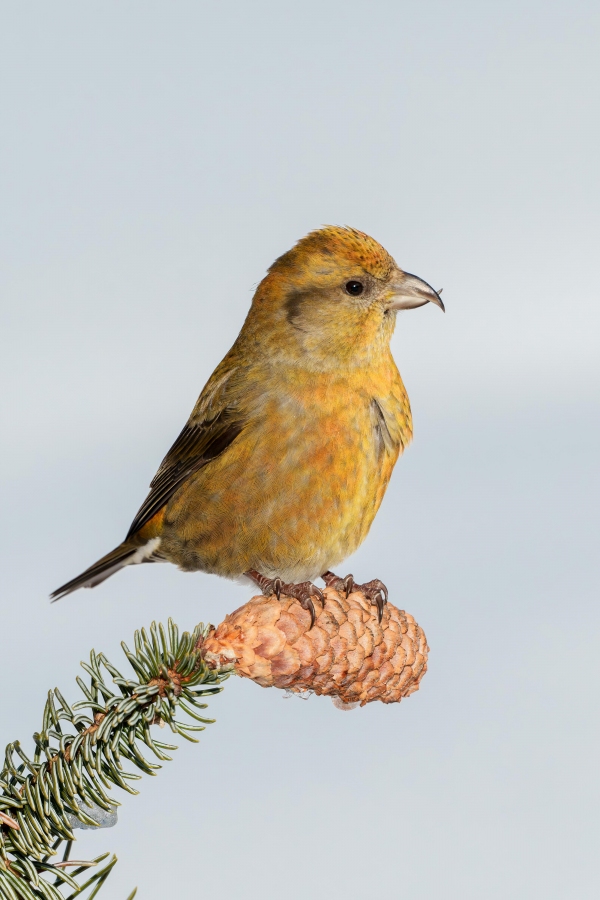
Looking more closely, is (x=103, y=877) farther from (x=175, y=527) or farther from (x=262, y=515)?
(x=175, y=527)

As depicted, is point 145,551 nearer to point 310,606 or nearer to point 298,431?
→ point 298,431

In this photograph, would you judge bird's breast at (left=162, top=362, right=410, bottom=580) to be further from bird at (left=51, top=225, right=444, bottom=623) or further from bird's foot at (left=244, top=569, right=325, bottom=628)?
bird's foot at (left=244, top=569, right=325, bottom=628)

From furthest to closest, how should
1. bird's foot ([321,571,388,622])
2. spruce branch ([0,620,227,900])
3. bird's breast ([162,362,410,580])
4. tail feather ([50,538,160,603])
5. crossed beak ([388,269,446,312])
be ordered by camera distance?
tail feather ([50,538,160,603]), crossed beak ([388,269,446,312]), bird's breast ([162,362,410,580]), bird's foot ([321,571,388,622]), spruce branch ([0,620,227,900])

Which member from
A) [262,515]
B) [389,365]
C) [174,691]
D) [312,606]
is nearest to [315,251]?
[389,365]

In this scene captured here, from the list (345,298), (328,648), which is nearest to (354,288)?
(345,298)

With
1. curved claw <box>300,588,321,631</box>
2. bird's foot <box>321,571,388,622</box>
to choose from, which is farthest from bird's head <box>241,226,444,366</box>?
curved claw <box>300,588,321,631</box>

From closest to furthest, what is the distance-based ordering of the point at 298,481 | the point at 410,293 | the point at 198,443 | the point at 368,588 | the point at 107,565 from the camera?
1. the point at 368,588
2. the point at 298,481
3. the point at 410,293
4. the point at 198,443
5. the point at 107,565

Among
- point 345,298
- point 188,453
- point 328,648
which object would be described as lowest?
point 328,648
